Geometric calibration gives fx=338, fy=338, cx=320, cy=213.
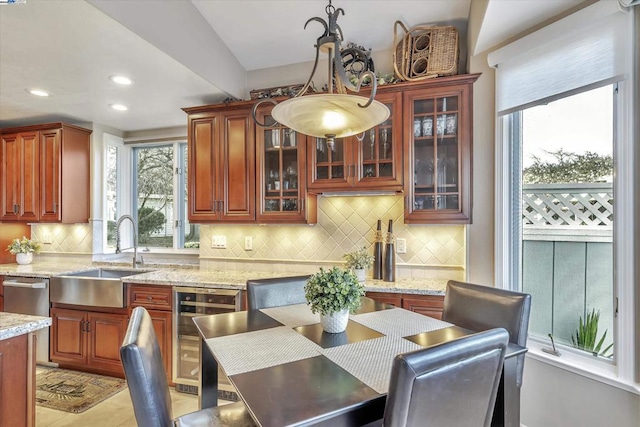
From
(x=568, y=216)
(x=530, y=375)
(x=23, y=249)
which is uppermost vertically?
(x=568, y=216)

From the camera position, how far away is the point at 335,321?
151 centimetres

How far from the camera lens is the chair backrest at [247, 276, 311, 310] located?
2.00 m

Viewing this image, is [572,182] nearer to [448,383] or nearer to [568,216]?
[568,216]

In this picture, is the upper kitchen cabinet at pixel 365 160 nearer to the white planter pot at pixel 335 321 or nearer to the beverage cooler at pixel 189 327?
the beverage cooler at pixel 189 327

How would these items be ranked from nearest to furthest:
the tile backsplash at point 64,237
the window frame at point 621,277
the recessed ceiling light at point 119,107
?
the window frame at point 621,277
the recessed ceiling light at point 119,107
the tile backsplash at point 64,237

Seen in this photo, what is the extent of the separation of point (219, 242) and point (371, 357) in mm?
2385

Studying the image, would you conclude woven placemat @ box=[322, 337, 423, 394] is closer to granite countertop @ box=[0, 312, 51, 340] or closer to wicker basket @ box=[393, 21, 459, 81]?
granite countertop @ box=[0, 312, 51, 340]

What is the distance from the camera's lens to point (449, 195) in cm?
244

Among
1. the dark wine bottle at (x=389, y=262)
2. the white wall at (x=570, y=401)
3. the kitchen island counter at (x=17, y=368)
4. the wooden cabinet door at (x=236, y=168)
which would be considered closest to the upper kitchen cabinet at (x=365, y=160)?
the dark wine bottle at (x=389, y=262)

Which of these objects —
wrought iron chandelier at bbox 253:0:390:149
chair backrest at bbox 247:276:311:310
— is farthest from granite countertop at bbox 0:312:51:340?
wrought iron chandelier at bbox 253:0:390:149

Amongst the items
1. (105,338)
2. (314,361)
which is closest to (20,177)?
(105,338)

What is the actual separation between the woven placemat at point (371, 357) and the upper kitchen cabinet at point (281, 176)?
1.54m

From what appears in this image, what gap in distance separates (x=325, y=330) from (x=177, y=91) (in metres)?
2.42

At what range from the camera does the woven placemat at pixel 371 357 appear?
1079 millimetres
